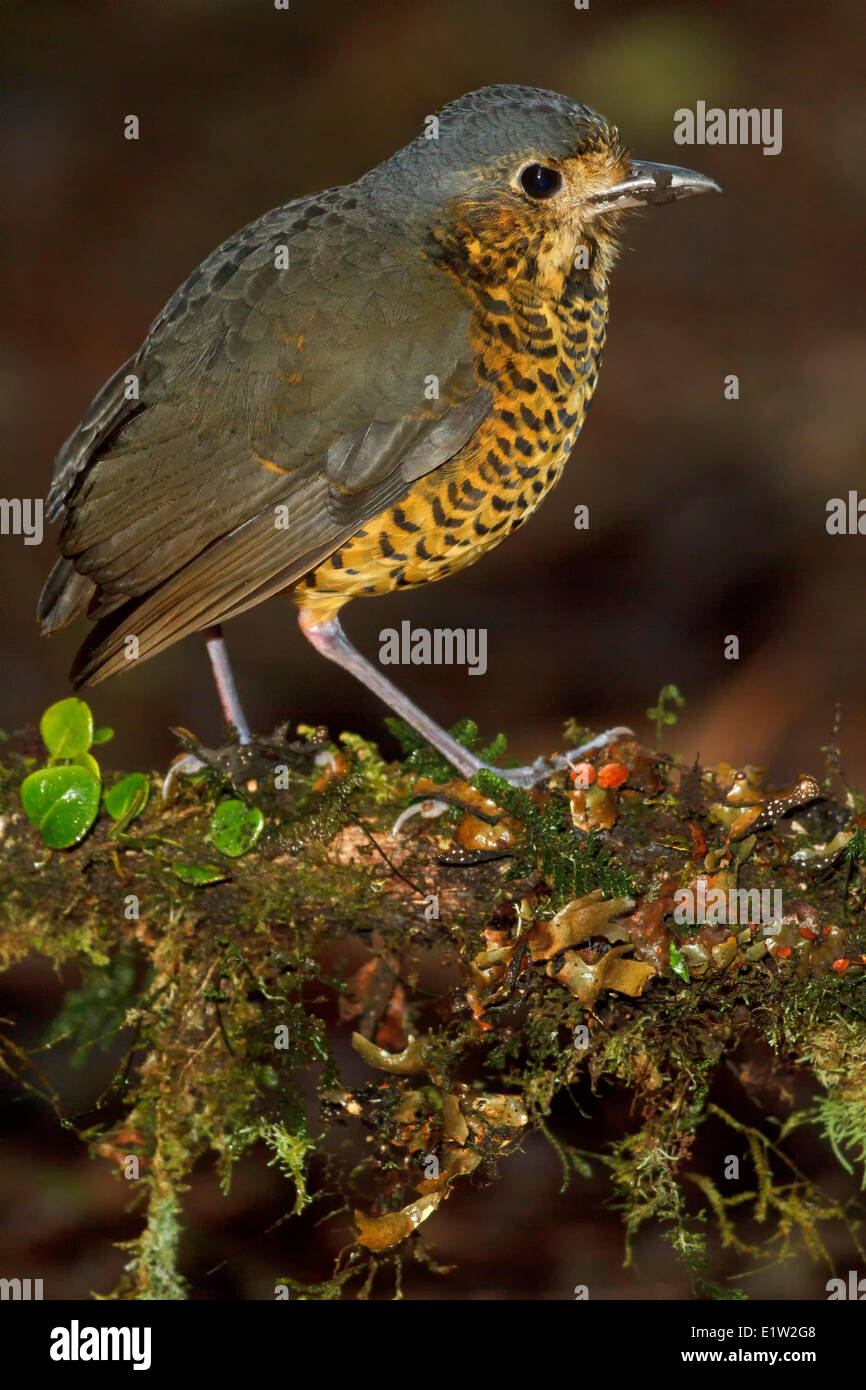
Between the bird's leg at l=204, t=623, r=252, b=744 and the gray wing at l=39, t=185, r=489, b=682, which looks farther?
the bird's leg at l=204, t=623, r=252, b=744

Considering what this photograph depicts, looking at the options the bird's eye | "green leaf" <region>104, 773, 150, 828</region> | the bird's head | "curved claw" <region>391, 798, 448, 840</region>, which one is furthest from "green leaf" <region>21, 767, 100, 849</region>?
the bird's eye

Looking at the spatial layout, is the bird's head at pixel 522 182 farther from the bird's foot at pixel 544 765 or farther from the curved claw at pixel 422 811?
the curved claw at pixel 422 811

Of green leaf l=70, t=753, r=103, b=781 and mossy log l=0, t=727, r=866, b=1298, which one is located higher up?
green leaf l=70, t=753, r=103, b=781

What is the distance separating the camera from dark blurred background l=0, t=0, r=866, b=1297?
6.48 m

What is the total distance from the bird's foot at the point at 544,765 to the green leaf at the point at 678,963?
58 centimetres

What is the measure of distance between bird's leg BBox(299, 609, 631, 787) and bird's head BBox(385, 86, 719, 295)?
36.3 inches

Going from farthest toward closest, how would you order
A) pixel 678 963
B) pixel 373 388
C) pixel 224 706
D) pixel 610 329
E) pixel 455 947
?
1. pixel 610 329
2. pixel 224 706
3. pixel 373 388
4. pixel 455 947
5. pixel 678 963

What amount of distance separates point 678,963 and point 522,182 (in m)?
1.69

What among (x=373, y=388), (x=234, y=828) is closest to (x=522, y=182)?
(x=373, y=388)

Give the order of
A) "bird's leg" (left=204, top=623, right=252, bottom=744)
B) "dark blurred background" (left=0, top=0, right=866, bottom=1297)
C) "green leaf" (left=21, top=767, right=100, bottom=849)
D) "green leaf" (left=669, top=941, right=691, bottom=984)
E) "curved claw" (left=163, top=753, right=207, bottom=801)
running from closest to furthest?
"green leaf" (left=669, top=941, right=691, bottom=984), "green leaf" (left=21, top=767, right=100, bottom=849), "curved claw" (left=163, top=753, right=207, bottom=801), "bird's leg" (left=204, top=623, right=252, bottom=744), "dark blurred background" (left=0, top=0, right=866, bottom=1297)

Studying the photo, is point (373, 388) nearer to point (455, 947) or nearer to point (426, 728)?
point (426, 728)

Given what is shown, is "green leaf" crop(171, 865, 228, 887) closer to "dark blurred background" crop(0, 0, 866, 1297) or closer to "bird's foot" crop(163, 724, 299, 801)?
"bird's foot" crop(163, 724, 299, 801)

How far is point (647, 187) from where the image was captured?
2.95 meters

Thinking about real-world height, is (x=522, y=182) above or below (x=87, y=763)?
above
